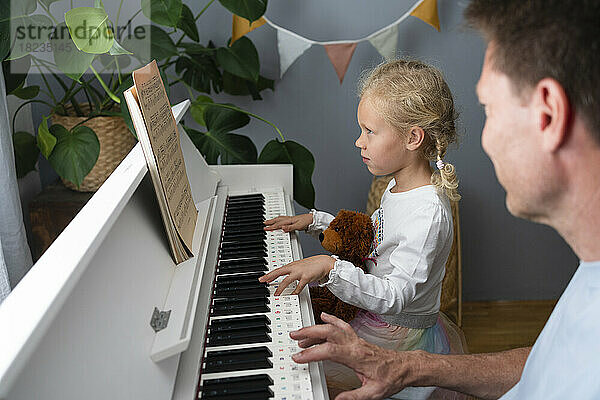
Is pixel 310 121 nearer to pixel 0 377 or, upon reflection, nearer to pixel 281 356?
pixel 281 356

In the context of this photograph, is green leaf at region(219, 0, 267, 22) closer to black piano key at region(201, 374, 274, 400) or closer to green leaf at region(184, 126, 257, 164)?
green leaf at region(184, 126, 257, 164)

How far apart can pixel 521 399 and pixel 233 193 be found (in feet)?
4.03

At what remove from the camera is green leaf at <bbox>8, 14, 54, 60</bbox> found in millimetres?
1661

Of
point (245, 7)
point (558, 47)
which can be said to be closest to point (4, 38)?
point (245, 7)

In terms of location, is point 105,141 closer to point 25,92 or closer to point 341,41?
point 25,92

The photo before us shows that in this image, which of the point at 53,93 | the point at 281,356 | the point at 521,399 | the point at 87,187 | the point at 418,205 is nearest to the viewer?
the point at 521,399

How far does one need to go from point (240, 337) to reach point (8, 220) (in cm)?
102

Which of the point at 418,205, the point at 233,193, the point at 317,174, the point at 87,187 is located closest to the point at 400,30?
the point at 317,174

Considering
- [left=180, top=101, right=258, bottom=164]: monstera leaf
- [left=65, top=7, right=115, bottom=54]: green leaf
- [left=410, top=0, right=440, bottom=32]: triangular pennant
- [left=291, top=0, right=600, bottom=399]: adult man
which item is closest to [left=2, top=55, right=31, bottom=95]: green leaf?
[left=65, top=7, right=115, bottom=54]: green leaf

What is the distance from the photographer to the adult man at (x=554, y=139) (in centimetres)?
63

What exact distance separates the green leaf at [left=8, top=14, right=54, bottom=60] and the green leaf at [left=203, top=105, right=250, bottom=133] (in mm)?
582

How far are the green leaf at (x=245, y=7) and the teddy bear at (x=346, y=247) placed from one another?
85 centimetres

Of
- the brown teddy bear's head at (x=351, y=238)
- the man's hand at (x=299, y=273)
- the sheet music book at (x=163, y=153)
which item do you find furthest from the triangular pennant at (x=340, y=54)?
the man's hand at (x=299, y=273)

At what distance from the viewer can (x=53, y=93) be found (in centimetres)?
232
